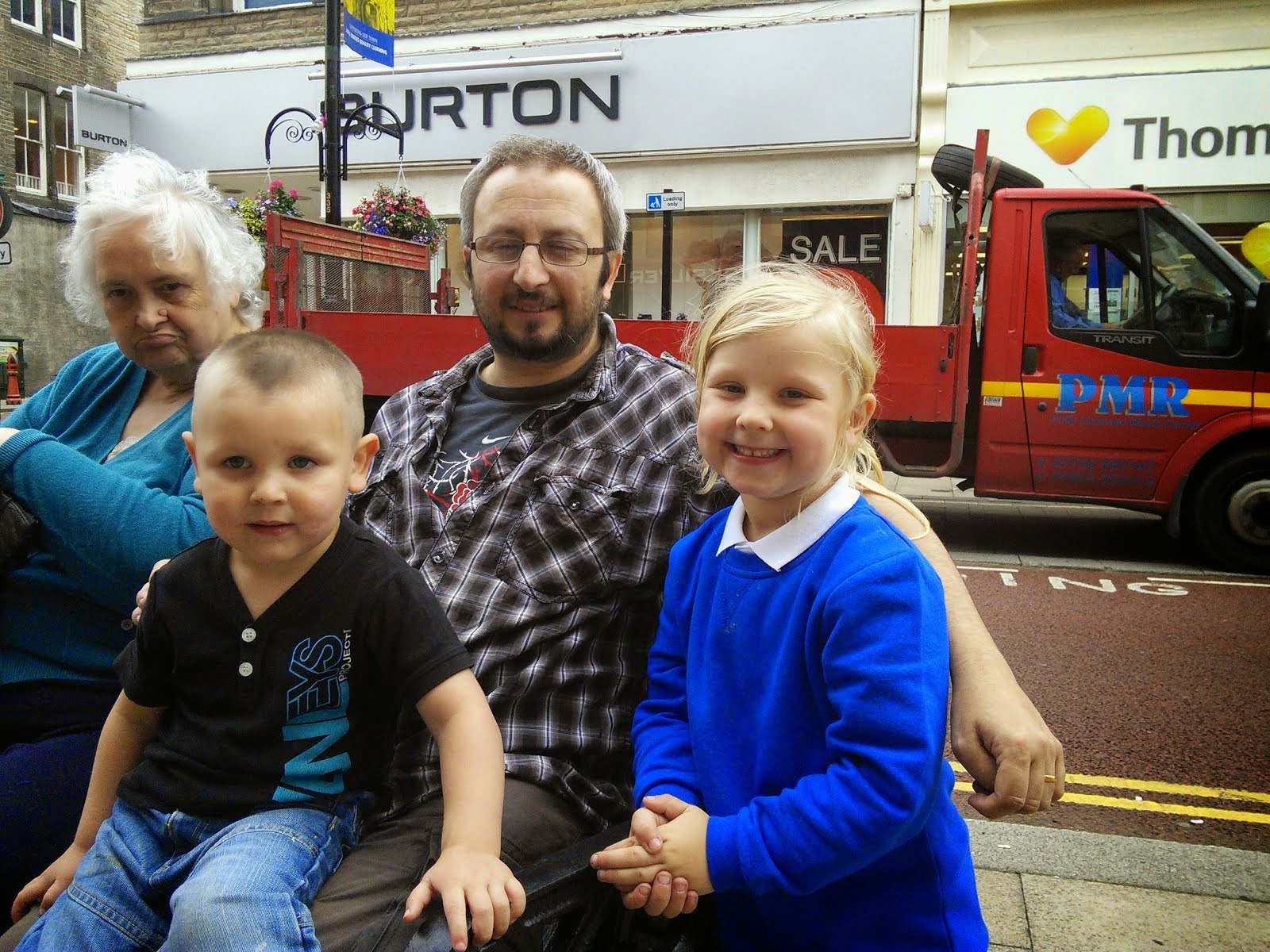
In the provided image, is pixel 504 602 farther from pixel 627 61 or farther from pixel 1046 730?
pixel 627 61

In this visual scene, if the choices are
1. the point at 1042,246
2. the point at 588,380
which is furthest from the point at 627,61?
the point at 588,380

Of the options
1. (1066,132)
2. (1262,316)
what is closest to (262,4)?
(1066,132)

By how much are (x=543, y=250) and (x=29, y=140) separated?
21.9m

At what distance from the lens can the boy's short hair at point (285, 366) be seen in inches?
54.6

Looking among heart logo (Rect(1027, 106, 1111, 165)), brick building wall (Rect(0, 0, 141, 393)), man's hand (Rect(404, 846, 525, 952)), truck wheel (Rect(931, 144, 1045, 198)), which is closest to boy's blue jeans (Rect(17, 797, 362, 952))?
man's hand (Rect(404, 846, 525, 952))

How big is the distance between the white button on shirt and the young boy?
455 millimetres

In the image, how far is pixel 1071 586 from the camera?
6.36 m

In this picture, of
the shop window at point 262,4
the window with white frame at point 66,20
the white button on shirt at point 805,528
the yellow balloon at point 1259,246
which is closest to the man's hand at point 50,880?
the white button on shirt at point 805,528

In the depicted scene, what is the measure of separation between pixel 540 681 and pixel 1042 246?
20.0 ft

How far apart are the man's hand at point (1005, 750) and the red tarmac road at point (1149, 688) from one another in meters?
2.19

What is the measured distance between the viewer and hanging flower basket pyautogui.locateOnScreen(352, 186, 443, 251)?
896cm

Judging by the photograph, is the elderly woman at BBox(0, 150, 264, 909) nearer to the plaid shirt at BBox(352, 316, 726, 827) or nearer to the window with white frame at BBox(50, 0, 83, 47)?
the plaid shirt at BBox(352, 316, 726, 827)

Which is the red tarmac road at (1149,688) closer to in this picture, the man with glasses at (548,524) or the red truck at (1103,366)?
the red truck at (1103,366)

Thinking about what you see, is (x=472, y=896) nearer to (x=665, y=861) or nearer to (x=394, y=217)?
(x=665, y=861)
